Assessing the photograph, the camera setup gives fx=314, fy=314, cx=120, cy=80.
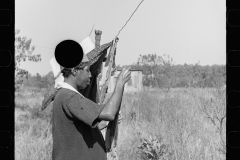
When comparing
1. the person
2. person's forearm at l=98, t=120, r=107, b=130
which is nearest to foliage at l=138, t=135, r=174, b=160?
person's forearm at l=98, t=120, r=107, b=130

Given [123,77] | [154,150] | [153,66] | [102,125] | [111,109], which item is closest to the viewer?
[111,109]

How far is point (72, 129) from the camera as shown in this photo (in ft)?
6.94

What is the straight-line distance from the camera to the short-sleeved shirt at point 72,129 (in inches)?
79.6

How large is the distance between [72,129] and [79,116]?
17 centimetres

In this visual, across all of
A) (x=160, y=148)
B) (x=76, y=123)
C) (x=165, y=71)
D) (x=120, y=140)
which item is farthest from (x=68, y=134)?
(x=165, y=71)

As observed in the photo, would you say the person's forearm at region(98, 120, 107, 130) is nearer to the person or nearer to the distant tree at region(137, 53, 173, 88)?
the person

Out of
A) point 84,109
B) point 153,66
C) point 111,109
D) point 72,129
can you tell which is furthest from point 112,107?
point 153,66

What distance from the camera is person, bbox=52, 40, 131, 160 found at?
6.46ft

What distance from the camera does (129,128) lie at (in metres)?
7.62

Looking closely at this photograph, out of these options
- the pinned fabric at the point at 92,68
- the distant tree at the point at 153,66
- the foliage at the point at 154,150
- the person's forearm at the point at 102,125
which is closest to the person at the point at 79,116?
the pinned fabric at the point at 92,68

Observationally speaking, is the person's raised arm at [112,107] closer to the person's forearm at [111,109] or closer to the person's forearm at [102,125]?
the person's forearm at [111,109]

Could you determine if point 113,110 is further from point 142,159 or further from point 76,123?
point 142,159

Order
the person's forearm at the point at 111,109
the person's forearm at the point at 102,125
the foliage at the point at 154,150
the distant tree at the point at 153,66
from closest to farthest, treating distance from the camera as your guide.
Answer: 1. the person's forearm at the point at 111,109
2. the person's forearm at the point at 102,125
3. the foliage at the point at 154,150
4. the distant tree at the point at 153,66

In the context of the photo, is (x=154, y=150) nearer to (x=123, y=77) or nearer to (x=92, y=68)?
(x=92, y=68)
